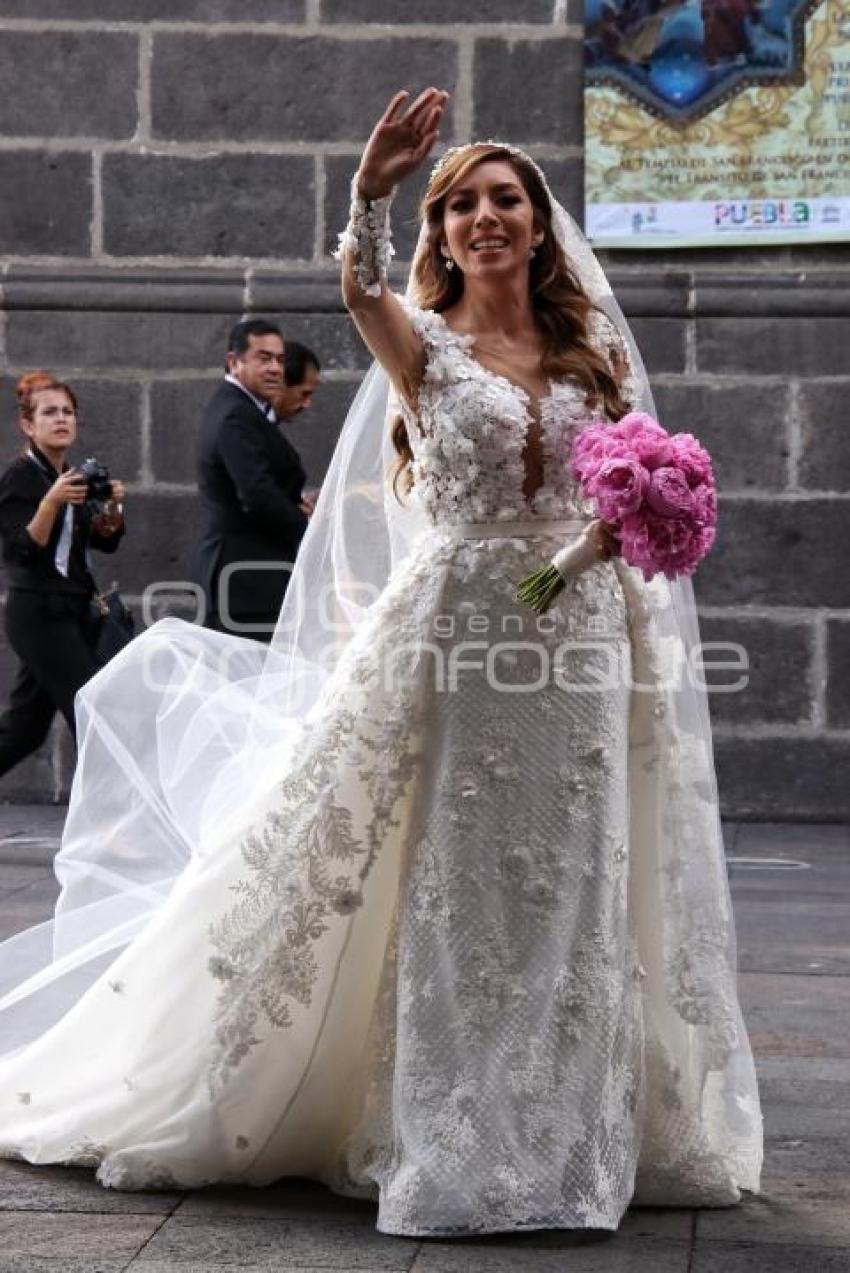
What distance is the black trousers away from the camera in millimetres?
8891

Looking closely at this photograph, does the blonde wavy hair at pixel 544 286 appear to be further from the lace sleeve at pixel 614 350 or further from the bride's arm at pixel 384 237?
the bride's arm at pixel 384 237

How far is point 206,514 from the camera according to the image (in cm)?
909

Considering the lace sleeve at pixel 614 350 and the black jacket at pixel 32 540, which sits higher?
the lace sleeve at pixel 614 350

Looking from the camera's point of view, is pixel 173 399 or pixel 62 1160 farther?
pixel 173 399

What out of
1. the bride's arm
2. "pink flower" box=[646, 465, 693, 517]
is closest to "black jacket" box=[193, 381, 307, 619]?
the bride's arm

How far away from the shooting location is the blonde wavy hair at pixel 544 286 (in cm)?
486

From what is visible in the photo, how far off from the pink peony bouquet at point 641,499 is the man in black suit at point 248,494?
4.15m

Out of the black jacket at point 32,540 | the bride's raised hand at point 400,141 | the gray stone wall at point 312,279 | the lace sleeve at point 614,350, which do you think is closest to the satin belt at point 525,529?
the lace sleeve at point 614,350

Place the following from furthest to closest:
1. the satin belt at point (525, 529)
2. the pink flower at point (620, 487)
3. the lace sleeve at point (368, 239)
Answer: the satin belt at point (525, 529) < the lace sleeve at point (368, 239) < the pink flower at point (620, 487)

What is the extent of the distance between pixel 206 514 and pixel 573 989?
15.5ft

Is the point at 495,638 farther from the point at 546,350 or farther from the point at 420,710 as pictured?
the point at 546,350

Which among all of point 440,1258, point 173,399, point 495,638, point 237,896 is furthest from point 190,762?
point 173,399

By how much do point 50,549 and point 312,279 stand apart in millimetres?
2075

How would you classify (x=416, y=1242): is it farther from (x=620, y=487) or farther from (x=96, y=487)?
(x=96, y=487)
